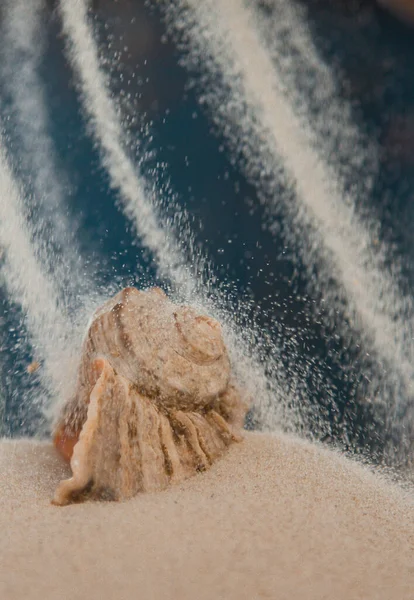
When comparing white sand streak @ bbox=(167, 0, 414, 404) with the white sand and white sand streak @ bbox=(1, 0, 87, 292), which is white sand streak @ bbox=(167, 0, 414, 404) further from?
the white sand

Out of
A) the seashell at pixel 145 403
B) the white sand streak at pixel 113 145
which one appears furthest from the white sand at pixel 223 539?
the white sand streak at pixel 113 145

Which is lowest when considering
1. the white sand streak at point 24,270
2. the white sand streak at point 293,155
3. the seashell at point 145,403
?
the white sand streak at point 24,270

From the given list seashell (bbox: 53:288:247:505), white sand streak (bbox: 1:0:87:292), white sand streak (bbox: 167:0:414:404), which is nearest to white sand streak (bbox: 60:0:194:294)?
white sand streak (bbox: 1:0:87:292)

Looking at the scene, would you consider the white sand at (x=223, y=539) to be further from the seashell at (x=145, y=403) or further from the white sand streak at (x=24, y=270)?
the white sand streak at (x=24, y=270)

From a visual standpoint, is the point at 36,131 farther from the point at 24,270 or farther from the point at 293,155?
the point at 293,155

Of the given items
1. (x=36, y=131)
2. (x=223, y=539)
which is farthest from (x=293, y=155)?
(x=223, y=539)

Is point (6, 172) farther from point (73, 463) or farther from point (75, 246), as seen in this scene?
point (73, 463)

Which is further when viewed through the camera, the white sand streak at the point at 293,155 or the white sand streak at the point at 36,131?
the white sand streak at the point at 36,131
